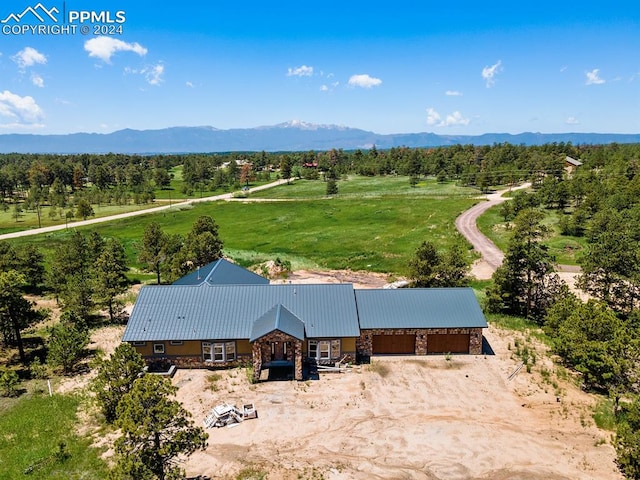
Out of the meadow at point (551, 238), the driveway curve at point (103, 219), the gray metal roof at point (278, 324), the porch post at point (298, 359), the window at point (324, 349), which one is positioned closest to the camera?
the porch post at point (298, 359)

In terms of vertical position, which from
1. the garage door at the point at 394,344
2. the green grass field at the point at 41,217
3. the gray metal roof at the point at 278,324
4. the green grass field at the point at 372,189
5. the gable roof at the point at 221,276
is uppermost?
the green grass field at the point at 372,189

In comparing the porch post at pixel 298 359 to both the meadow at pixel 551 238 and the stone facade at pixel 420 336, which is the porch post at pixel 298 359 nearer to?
the stone facade at pixel 420 336

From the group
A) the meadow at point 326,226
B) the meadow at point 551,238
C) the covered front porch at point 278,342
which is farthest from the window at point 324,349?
the meadow at point 551,238

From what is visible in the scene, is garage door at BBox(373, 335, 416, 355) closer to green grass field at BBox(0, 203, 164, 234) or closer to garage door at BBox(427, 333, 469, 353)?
garage door at BBox(427, 333, 469, 353)

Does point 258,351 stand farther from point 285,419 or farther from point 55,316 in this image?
point 55,316

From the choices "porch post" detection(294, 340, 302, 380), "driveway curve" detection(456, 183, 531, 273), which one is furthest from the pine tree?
"driveway curve" detection(456, 183, 531, 273)

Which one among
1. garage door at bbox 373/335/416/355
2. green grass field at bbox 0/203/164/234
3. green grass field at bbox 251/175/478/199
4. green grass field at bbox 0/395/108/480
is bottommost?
green grass field at bbox 0/395/108/480
